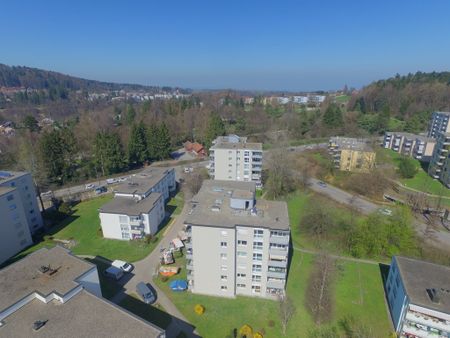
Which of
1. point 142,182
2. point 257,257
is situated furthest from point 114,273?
point 142,182

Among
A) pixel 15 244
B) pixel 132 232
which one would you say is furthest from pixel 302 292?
pixel 15 244

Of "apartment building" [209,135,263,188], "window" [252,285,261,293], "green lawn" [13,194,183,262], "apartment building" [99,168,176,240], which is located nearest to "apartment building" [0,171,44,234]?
"green lawn" [13,194,183,262]

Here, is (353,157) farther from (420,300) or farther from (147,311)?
(147,311)

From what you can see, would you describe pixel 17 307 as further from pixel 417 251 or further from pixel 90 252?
pixel 417 251

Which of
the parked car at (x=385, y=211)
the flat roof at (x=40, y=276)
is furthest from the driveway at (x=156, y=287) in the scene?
the parked car at (x=385, y=211)

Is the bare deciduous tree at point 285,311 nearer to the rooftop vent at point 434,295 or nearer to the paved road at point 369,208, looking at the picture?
the rooftop vent at point 434,295

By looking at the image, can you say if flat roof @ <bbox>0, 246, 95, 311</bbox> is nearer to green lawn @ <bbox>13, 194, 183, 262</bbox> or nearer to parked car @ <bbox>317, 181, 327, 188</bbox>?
green lawn @ <bbox>13, 194, 183, 262</bbox>

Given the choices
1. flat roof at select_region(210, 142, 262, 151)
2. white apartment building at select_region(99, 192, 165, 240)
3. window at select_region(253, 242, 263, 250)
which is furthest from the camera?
flat roof at select_region(210, 142, 262, 151)
